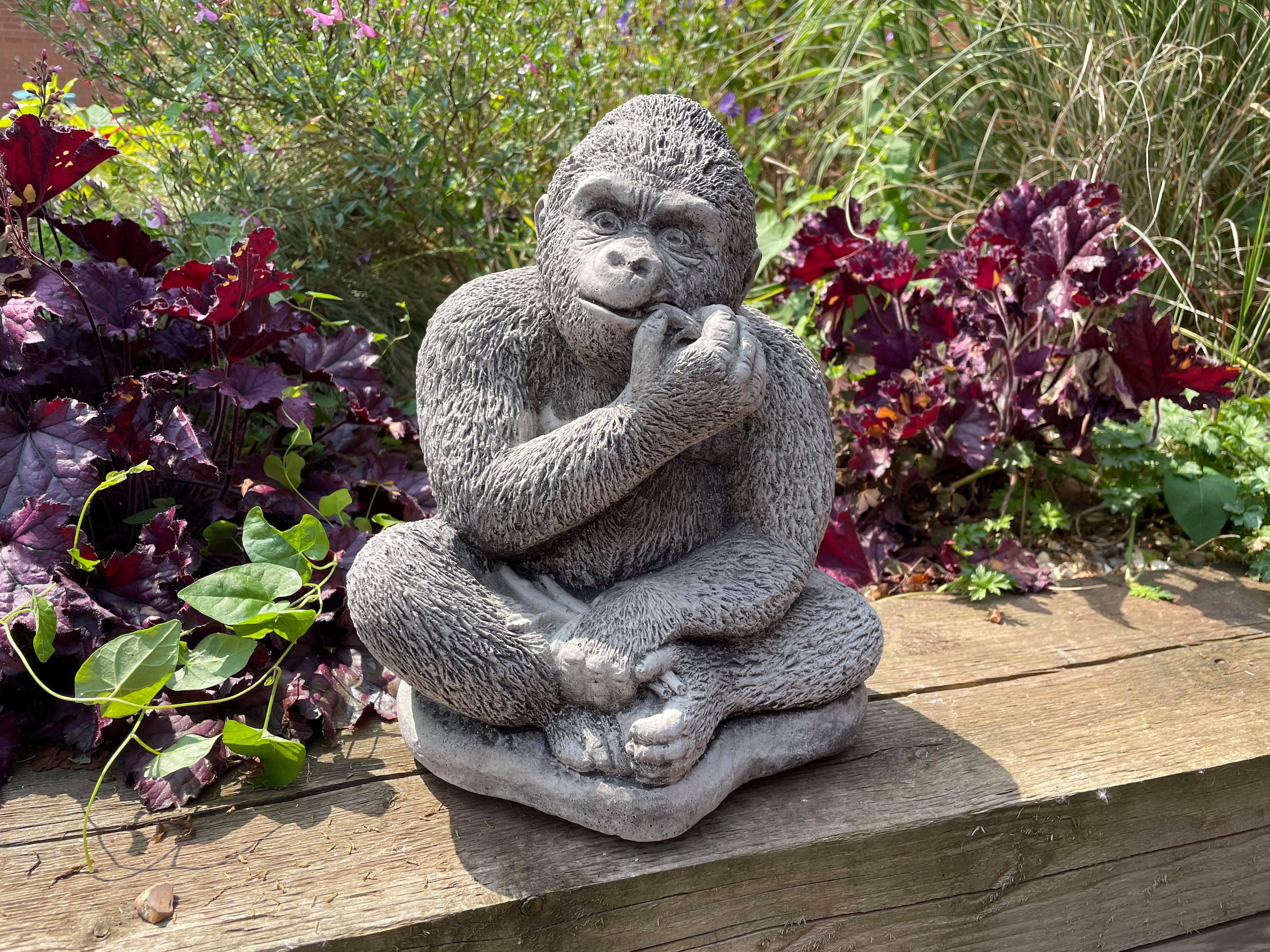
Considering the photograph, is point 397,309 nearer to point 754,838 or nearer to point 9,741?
point 9,741

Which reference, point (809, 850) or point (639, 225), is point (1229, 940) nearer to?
point (809, 850)

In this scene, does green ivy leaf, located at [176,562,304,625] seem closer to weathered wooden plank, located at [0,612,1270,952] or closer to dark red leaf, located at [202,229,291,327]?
weathered wooden plank, located at [0,612,1270,952]

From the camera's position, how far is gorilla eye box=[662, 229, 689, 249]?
148 cm

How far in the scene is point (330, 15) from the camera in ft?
8.45

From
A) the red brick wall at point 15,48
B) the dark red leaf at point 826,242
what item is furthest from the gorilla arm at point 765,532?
the red brick wall at point 15,48

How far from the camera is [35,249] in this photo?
2475 mm

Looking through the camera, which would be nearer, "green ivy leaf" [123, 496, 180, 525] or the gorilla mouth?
the gorilla mouth

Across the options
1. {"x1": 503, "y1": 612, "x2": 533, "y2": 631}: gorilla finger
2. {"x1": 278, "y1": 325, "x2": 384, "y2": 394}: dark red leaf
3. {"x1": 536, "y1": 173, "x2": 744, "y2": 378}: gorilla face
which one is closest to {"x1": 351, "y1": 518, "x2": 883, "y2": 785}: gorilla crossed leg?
{"x1": 503, "y1": 612, "x2": 533, "y2": 631}: gorilla finger

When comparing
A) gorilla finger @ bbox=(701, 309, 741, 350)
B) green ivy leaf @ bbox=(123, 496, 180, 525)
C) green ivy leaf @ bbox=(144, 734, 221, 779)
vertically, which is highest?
gorilla finger @ bbox=(701, 309, 741, 350)

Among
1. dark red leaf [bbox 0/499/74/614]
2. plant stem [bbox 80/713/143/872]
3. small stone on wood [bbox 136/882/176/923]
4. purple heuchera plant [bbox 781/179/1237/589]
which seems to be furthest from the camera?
purple heuchera plant [bbox 781/179/1237/589]

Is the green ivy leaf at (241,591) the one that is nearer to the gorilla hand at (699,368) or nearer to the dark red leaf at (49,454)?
the dark red leaf at (49,454)

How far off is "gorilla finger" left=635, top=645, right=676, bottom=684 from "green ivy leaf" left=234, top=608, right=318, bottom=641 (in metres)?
0.62

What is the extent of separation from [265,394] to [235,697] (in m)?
0.62

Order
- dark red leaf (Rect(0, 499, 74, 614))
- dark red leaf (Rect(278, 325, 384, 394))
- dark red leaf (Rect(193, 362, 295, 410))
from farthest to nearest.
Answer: dark red leaf (Rect(278, 325, 384, 394)) < dark red leaf (Rect(193, 362, 295, 410)) < dark red leaf (Rect(0, 499, 74, 614))
